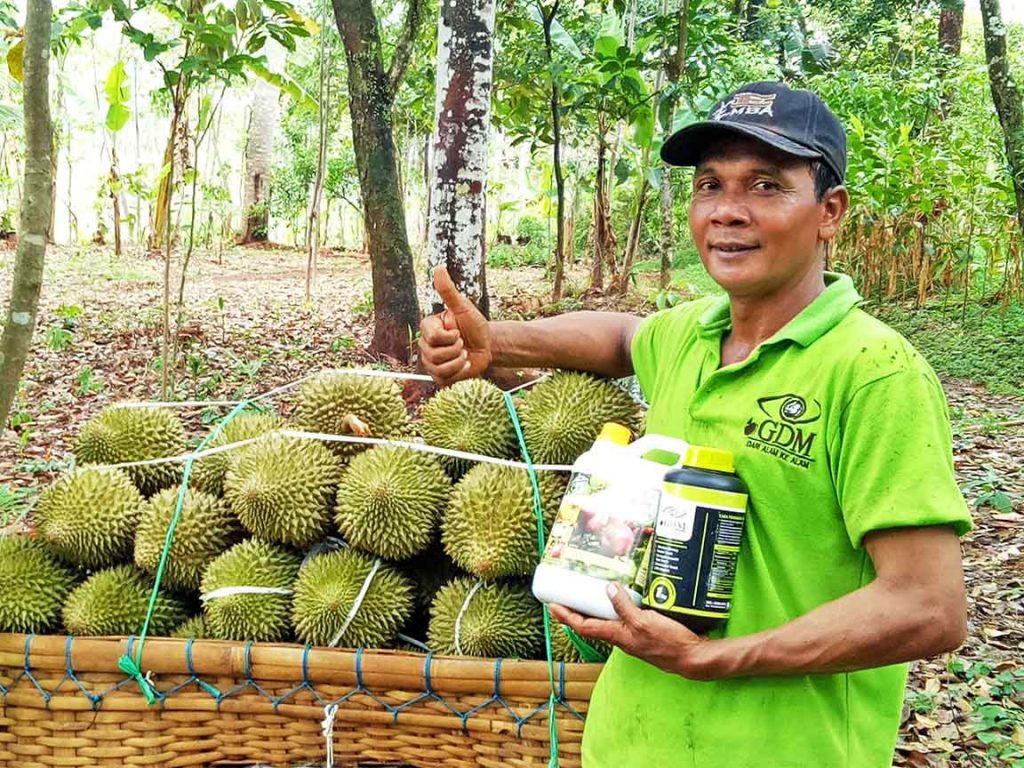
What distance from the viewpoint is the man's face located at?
1395mm

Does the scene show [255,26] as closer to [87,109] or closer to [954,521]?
[954,521]

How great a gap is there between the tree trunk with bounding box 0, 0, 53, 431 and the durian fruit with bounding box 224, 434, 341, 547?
825 millimetres

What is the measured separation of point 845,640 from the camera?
1.21 m

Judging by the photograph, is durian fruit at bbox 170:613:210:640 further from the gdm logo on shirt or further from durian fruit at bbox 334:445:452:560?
the gdm logo on shirt

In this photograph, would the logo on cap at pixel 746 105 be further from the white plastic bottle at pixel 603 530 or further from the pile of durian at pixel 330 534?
the pile of durian at pixel 330 534

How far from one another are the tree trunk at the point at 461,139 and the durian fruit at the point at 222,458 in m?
1.82

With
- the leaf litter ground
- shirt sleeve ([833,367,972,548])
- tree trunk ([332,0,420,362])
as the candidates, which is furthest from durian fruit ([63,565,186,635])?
tree trunk ([332,0,420,362])

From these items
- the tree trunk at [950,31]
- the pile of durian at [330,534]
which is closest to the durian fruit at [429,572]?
the pile of durian at [330,534]

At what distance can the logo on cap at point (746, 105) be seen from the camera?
1380mm

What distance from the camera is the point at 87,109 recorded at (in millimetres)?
18219

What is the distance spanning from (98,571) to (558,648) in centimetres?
121

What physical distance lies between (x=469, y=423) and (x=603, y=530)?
911mm

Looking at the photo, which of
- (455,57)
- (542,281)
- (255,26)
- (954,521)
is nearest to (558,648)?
(954,521)

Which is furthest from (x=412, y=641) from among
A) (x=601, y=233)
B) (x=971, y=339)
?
(x=601, y=233)
